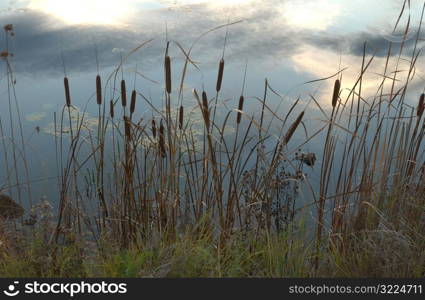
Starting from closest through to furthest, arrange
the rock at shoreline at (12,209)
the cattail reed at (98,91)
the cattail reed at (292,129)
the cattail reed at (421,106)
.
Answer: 1. the cattail reed at (292,129)
2. the cattail reed at (98,91)
3. the cattail reed at (421,106)
4. the rock at shoreline at (12,209)

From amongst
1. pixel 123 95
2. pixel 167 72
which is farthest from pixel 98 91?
pixel 167 72

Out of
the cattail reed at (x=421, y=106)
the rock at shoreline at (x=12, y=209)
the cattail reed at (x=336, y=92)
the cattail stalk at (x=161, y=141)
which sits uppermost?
the cattail reed at (x=336, y=92)

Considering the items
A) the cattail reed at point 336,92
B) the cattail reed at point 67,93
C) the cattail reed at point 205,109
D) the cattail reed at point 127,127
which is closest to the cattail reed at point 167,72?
the cattail reed at point 205,109

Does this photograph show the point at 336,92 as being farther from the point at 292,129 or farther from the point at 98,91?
the point at 98,91

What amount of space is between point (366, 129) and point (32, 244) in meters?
1.51

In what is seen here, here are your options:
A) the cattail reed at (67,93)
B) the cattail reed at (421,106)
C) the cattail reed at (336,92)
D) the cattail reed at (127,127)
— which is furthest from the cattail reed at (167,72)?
the cattail reed at (421,106)

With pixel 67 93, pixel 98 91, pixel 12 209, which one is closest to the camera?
pixel 98 91

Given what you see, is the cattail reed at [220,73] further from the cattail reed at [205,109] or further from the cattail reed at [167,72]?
the cattail reed at [167,72]

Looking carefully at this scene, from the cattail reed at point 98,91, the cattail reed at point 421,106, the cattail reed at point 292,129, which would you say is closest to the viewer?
the cattail reed at point 292,129

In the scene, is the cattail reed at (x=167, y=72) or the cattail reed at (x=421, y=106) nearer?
the cattail reed at (x=167, y=72)

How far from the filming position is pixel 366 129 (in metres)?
2.60

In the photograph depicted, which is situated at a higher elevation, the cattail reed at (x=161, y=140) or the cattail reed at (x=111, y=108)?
the cattail reed at (x=111, y=108)

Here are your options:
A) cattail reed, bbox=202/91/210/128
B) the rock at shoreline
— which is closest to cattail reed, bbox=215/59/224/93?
cattail reed, bbox=202/91/210/128

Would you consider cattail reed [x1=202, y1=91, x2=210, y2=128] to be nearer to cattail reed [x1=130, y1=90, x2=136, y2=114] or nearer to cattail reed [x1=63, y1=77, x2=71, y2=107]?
cattail reed [x1=130, y1=90, x2=136, y2=114]
